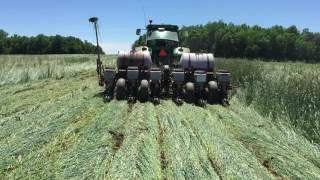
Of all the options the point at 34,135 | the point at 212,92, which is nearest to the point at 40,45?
the point at 212,92

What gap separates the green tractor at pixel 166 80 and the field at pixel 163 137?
1.89ft

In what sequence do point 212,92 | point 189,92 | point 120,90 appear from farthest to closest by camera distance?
point 212,92 → point 189,92 → point 120,90

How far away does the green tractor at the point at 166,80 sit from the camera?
15141 millimetres

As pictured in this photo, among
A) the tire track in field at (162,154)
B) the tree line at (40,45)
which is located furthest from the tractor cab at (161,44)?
the tree line at (40,45)

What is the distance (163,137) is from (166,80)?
6.38 meters

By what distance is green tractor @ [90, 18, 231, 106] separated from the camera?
1514 cm

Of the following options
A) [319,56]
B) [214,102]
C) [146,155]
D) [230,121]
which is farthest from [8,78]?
[319,56]

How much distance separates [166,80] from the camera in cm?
1619

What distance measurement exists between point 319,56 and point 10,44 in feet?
208

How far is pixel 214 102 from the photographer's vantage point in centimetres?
1567

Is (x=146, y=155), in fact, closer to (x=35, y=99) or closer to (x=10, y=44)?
(x=35, y=99)

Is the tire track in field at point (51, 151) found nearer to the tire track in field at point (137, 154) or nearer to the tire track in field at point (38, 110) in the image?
the tire track in field at point (137, 154)

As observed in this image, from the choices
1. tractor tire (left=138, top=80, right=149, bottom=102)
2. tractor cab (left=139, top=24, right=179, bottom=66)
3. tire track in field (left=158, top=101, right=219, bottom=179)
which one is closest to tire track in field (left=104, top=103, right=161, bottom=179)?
tire track in field (left=158, top=101, right=219, bottom=179)

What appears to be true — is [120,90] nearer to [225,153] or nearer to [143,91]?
[143,91]
